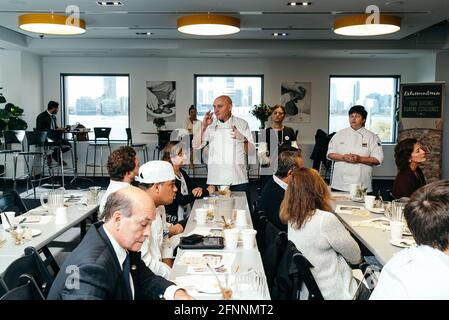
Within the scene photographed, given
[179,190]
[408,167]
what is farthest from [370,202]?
[179,190]

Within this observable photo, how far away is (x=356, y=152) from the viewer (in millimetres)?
5074

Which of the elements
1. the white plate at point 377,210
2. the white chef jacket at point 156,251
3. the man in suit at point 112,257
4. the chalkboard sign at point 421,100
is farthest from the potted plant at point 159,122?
the man in suit at point 112,257

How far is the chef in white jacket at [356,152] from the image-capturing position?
4988mm

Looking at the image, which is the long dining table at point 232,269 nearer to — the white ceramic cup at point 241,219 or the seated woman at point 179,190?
the white ceramic cup at point 241,219

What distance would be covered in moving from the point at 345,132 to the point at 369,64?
21.4 feet

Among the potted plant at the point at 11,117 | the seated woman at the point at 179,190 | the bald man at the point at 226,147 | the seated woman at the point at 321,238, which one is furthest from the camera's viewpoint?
the potted plant at the point at 11,117

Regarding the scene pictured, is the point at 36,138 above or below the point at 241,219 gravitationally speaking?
above

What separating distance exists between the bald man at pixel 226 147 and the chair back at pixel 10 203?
1.79 metres

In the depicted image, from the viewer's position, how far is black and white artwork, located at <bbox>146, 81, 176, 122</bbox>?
1116 cm

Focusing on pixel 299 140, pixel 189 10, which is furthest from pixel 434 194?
pixel 299 140

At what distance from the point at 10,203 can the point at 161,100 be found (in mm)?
7466

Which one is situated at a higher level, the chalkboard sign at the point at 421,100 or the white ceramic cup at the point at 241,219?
the chalkboard sign at the point at 421,100

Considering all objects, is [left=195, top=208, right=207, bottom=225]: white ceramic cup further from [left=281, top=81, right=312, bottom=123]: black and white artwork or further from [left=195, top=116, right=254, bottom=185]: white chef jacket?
[left=281, top=81, right=312, bottom=123]: black and white artwork

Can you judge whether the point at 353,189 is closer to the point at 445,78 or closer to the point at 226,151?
the point at 226,151
